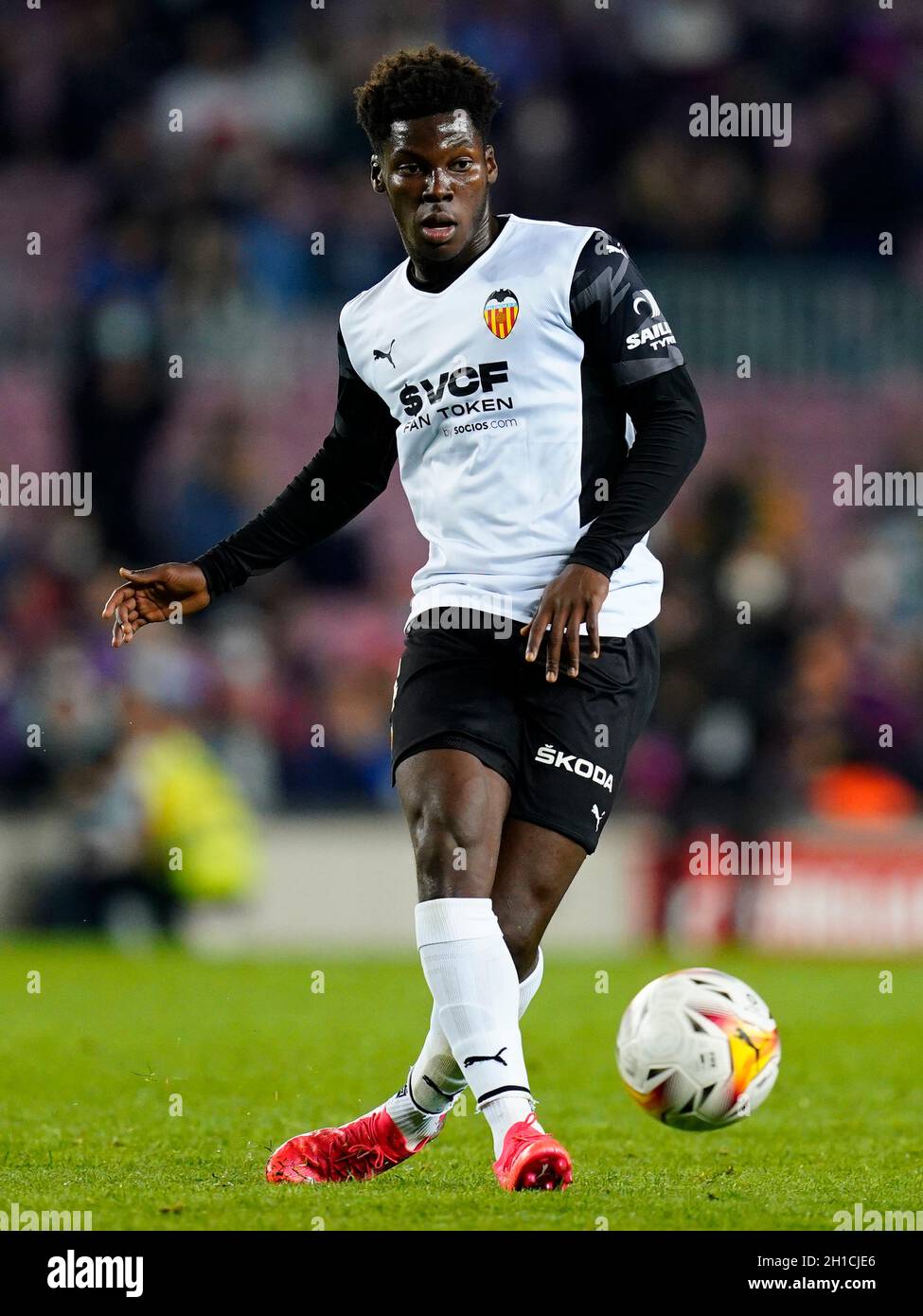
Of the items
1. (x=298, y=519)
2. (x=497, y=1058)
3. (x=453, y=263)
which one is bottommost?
(x=497, y=1058)

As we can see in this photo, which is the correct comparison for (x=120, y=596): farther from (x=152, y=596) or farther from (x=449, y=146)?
(x=449, y=146)

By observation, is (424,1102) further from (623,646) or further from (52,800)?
(52,800)

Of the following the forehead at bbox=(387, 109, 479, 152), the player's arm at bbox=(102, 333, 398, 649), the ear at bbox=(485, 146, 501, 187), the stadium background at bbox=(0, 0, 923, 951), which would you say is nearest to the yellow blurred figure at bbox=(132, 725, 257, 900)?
the stadium background at bbox=(0, 0, 923, 951)

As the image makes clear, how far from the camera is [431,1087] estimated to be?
4781 mm

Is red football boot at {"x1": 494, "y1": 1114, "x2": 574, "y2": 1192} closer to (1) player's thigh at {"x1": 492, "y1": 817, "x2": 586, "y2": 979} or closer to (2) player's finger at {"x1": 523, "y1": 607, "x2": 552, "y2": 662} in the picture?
(1) player's thigh at {"x1": 492, "y1": 817, "x2": 586, "y2": 979}

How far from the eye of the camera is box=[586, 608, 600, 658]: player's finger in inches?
174

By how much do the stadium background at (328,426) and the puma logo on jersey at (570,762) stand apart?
7.32 metres

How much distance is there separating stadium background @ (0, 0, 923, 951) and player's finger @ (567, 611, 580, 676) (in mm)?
7436

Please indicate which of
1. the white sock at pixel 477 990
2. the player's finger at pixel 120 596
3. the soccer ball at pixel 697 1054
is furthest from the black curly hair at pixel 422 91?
the soccer ball at pixel 697 1054

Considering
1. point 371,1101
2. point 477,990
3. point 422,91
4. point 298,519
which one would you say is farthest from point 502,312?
point 371,1101

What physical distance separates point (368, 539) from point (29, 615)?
98.0 inches

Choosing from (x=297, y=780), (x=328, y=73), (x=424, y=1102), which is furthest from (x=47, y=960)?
(x=328, y=73)

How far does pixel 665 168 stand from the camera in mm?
15984

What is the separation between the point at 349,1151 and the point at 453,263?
211cm
